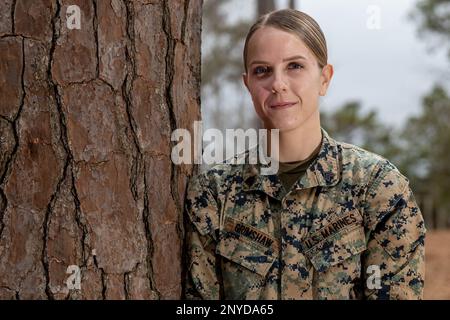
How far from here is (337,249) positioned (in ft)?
7.66

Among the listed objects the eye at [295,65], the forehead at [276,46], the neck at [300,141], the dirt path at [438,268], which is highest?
the forehead at [276,46]

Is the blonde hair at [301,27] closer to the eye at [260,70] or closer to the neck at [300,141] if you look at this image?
the eye at [260,70]

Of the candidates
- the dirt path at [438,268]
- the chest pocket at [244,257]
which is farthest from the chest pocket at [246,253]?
the dirt path at [438,268]

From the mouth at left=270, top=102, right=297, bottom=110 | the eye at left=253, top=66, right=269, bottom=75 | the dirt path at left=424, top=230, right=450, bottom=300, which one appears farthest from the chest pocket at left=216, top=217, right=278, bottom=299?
the dirt path at left=424, top=230, right=450, bottom=300

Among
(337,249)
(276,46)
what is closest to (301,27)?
(276,46)

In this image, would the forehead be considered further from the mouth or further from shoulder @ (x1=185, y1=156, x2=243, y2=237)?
shoulder @ (x1=185, y1=156, x2=243, y2=237)

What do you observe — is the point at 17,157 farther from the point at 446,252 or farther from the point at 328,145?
the point at 446,252

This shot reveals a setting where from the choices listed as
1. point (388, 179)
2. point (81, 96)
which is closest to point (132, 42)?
point (81, 96)

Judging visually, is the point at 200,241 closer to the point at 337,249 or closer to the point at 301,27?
the point at 337,249

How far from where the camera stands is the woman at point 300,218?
7.58 ft

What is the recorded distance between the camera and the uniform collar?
7.90 ft

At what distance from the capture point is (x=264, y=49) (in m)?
2.35

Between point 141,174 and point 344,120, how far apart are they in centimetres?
1928
